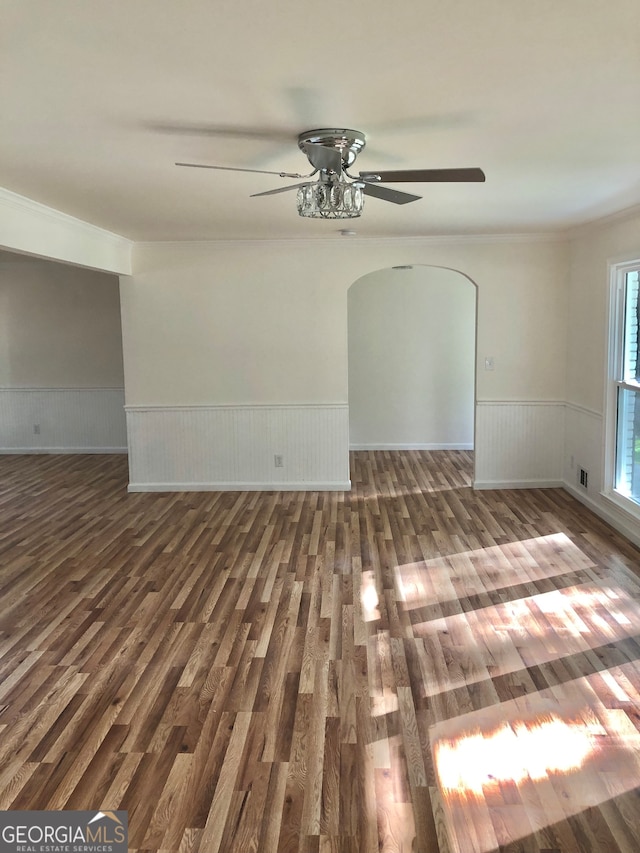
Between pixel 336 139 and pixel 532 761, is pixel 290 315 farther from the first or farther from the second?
pixel 532 761

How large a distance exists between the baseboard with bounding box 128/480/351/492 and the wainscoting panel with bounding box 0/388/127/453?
2259 millimetres

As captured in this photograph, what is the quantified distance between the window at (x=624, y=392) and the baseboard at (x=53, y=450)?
6074mm

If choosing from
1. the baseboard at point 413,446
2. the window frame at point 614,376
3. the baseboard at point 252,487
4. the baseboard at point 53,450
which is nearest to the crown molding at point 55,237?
the baseboard at point 252,487

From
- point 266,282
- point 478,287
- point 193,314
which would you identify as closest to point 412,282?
point 478,287

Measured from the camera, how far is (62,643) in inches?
141

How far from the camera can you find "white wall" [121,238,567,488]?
6594 mm

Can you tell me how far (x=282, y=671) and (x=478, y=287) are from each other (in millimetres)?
4576

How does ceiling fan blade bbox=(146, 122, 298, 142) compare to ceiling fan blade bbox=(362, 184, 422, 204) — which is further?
ceiling fan blade bbox=(362, 184, 422, 204)

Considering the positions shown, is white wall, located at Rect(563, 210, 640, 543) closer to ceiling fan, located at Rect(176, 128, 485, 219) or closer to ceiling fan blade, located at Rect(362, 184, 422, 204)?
ceiling fan blade, located at Rect(362, 184, 422, 204)

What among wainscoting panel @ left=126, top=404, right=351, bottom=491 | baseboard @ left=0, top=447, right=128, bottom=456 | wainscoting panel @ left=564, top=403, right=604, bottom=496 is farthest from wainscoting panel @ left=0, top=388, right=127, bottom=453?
wainscoting panel @ left=564, top=403, right=604, bottom=496

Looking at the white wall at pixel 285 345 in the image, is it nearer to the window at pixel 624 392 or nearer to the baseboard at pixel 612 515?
the baseboard at pixel 612 515

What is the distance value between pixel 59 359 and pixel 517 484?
6.03 meters

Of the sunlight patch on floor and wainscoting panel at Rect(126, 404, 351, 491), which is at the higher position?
wainscoting panel at Rect(126, 404, 351, 491)

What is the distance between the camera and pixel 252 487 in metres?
6.88
